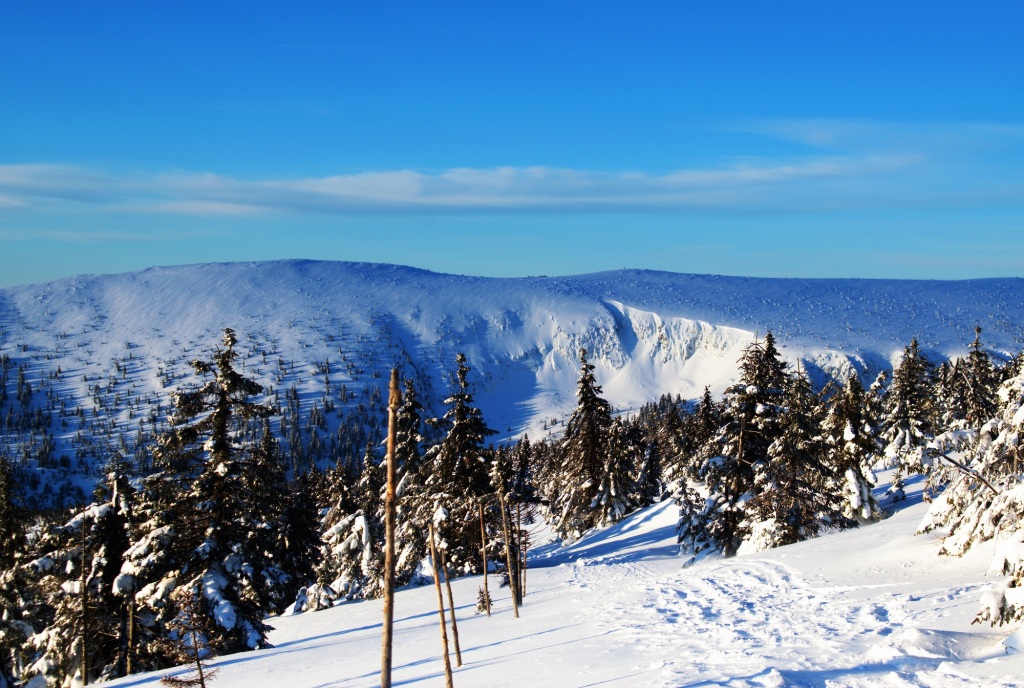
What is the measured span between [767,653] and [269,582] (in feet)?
51.9

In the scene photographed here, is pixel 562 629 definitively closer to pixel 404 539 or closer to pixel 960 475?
pixel 960 475

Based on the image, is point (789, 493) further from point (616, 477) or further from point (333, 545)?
point (333, 545)

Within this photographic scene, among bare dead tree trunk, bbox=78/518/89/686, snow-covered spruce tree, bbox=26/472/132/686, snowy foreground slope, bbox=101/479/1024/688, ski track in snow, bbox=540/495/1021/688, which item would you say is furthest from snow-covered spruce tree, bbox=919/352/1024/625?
bare dead tree trunk, bbox=78/518/89/686

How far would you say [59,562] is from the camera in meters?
28.2

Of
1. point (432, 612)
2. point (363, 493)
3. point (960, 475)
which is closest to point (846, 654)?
point (960, 475)

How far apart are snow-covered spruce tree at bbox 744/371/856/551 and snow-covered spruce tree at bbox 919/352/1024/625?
16.2 m

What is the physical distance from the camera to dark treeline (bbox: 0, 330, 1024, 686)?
23484 mm

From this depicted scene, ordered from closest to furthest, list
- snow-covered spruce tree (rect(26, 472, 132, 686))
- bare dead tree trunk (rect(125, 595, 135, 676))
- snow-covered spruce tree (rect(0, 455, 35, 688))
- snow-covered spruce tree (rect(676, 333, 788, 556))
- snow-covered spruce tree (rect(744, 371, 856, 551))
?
bare dead tree trunk (rect(125, 595, 135, 676))
snow-covered spruce tree (rect(26, 472, 132, 686))
snow-covered spruce tree (rect(0, 455, 35, 688))
snow-covered spruce tree (rect(744, 371, 856, 551))
snow-covered spruce tree (rect(676, 333, 788, 556))

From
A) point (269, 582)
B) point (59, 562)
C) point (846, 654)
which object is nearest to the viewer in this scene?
point (846, 654)

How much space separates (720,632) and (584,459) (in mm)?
32900

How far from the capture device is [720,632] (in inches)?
733

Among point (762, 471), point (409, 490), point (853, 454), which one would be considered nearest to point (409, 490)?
point (409, 490)

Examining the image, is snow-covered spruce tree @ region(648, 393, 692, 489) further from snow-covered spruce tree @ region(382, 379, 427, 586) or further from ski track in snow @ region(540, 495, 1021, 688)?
ski track in snow @ region(540, 495, 1021, 688)

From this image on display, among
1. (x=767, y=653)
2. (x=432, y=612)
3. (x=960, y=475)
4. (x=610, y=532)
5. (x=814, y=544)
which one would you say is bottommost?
(x=610, y=532)
